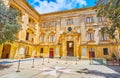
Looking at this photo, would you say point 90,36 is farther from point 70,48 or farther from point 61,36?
point 61,36

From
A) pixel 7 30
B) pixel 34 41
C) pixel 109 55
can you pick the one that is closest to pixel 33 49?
pixel 34 41

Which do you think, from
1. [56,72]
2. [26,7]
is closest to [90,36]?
[26,7]

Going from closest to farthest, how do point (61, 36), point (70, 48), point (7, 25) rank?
1. point (7, 25)
2. point (61, 36)
3. point (70, 48)

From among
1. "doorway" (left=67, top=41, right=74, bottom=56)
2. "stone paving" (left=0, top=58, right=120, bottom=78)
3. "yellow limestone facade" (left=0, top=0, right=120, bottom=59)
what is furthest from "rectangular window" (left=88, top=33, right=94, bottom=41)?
"stone paving" (left=0, top=58, right=120, bottom=78)

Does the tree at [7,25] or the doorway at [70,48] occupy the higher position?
the tree at [7,25]

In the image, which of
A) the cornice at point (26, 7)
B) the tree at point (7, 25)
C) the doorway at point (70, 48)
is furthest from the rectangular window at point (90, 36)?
the tree at point (7, 25)

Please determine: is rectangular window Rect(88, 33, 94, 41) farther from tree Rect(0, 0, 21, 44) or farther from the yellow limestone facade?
tree Rect(0, 0, 21, 44)

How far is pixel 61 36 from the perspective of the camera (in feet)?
74.3

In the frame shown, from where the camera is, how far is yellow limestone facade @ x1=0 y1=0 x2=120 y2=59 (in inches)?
750

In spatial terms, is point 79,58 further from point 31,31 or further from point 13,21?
point 13,21

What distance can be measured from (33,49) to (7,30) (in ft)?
49.4

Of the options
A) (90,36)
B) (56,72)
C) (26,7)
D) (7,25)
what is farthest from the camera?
(90,36)

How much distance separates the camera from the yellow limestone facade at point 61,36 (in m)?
19.0

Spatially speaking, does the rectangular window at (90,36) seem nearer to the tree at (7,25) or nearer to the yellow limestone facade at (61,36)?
the yellow limestone facade at (61,36)
